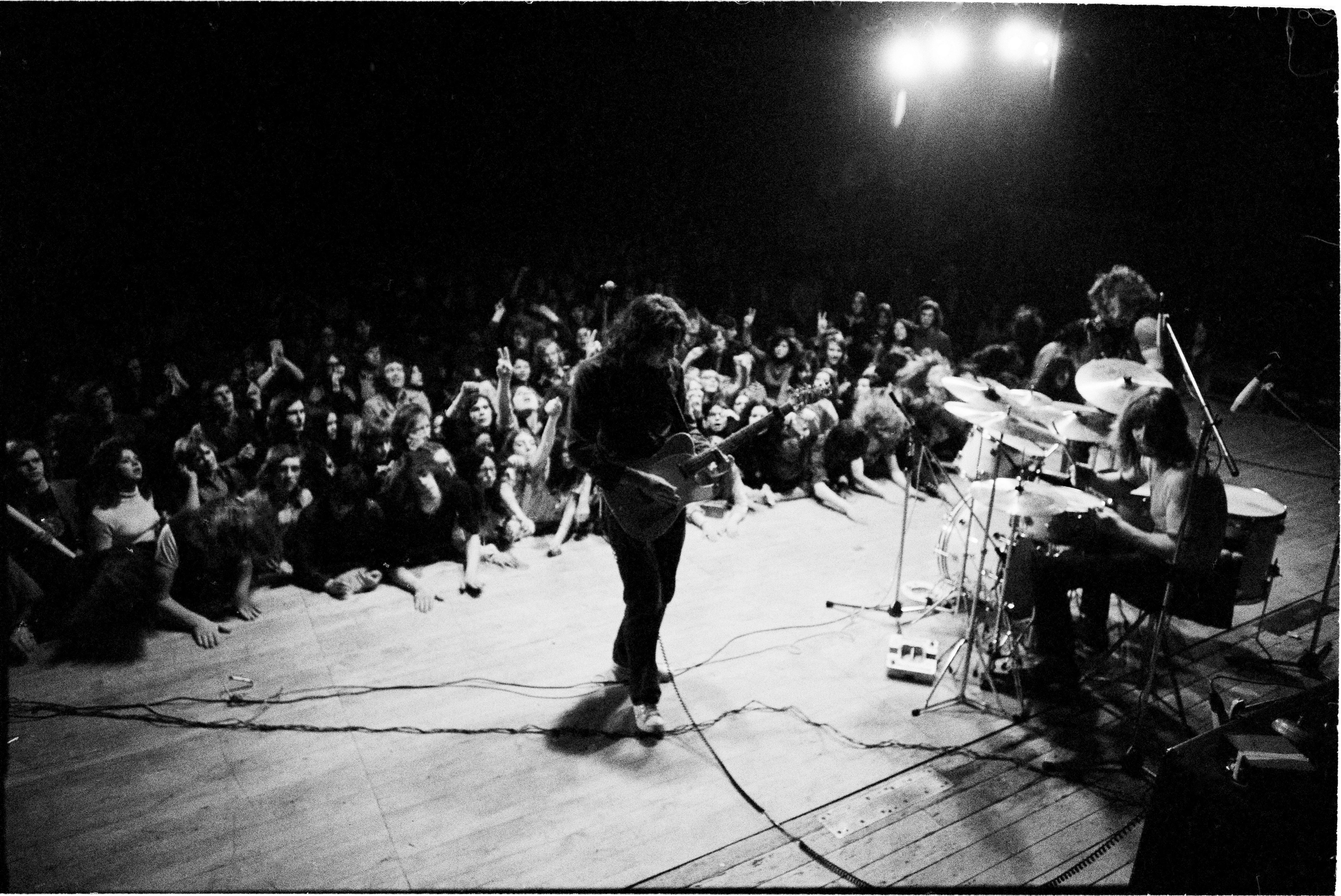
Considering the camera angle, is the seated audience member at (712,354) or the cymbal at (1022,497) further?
the seated audience member at (712,354)

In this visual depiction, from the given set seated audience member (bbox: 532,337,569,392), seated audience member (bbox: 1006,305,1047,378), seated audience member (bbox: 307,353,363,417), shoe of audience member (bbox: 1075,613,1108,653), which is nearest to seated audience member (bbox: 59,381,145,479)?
seated audience member (bbox: 307,353,363,417)

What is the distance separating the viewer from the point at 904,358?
768cm

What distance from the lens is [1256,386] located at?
3.84m

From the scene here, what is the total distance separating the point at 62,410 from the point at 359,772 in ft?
10.4

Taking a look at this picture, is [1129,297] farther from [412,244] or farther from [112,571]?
[412,244]

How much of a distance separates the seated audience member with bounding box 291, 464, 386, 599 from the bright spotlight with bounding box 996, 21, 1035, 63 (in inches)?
316

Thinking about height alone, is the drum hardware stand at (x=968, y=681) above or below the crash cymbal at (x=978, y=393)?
below

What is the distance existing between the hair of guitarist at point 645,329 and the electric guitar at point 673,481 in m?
0.41

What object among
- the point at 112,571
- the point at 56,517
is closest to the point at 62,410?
the point at 56,517

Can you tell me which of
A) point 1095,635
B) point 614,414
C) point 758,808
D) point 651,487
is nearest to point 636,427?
point 614,414

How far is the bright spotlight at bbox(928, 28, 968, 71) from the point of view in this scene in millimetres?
9047

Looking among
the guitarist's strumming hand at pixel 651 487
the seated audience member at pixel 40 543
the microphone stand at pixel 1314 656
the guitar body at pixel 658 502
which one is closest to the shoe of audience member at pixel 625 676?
the guitar body at pixel 658 502

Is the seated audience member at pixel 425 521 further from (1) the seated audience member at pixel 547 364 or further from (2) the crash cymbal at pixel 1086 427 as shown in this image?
(2) the crash cymbal at pixel 1086 427

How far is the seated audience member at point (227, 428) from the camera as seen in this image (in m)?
5.20
